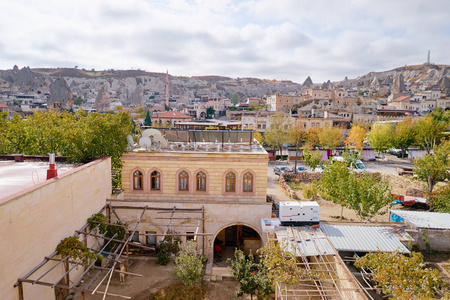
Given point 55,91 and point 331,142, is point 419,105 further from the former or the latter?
point 55,91

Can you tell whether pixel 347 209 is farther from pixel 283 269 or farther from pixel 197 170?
pixel 283 269

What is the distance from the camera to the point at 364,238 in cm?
1505

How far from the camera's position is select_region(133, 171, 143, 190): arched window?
1766 cm

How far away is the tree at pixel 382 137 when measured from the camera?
45.0 metres

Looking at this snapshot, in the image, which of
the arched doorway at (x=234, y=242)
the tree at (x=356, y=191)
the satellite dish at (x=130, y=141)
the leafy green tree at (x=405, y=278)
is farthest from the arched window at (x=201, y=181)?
the leafy green tree at (x=405, y=278)

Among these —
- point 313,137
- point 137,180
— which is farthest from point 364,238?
point 313,137

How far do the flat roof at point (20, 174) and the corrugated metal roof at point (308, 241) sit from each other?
10.9 meters

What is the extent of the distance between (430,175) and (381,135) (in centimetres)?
2287

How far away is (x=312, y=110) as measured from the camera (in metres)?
69.6

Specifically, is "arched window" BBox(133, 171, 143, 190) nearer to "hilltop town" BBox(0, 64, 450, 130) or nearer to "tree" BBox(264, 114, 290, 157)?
"tree" BBox(264, 114, 290, 157)

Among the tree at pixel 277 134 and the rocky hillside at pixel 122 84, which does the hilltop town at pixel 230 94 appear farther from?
the tree at pixel 277 134

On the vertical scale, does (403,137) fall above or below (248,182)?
above

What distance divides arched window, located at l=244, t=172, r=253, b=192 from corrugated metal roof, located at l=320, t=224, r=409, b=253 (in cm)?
455

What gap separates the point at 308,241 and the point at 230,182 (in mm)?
5623
